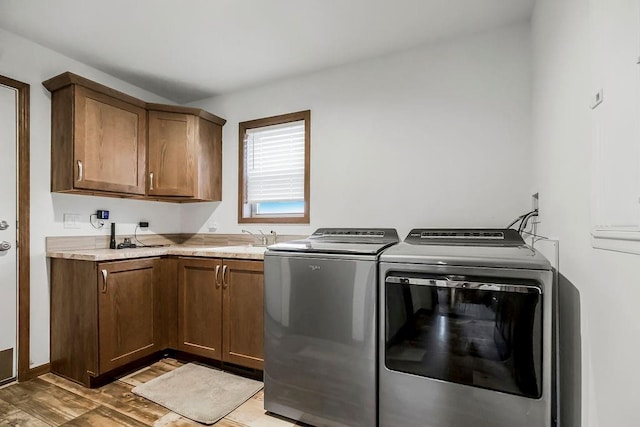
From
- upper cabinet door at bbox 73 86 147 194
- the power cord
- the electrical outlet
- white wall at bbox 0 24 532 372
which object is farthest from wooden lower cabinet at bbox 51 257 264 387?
the electrical outlet

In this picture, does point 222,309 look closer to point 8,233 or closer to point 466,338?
point 8,233

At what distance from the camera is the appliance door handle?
1.35 m

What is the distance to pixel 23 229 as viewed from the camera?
7.58ft

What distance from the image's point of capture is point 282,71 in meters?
2.83

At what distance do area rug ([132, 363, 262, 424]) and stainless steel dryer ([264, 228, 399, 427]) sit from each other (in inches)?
12.3

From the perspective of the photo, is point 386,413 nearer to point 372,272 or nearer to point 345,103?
point 372,272

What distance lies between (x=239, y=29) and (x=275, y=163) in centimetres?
117

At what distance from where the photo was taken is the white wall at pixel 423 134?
218cm

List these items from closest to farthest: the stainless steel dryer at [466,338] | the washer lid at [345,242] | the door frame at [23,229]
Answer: the stainless steel dryer at [466,338] < the washer lid at [345,242] < the door frame at [23,229]

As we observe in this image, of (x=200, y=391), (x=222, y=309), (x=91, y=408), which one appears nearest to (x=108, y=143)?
(x=222, y=309)

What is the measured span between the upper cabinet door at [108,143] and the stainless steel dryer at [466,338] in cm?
229

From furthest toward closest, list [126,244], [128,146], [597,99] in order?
[126,244] → [128,146] → [597,99]

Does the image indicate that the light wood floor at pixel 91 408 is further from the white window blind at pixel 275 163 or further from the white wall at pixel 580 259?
the white window blind at pixel 275 163

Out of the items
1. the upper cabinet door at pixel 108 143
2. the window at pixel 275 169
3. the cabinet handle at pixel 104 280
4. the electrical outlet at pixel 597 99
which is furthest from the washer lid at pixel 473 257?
the upper cabinet door at pixel 108 143
